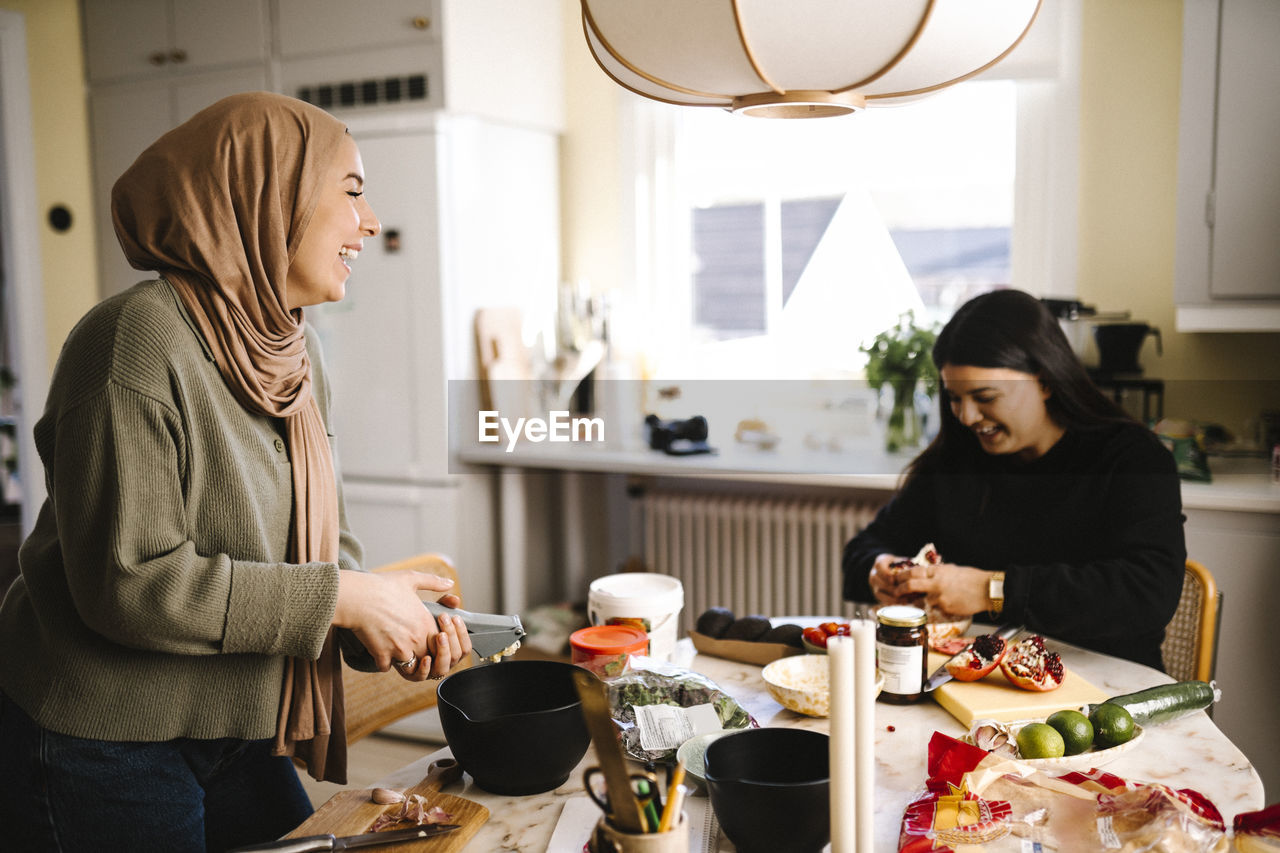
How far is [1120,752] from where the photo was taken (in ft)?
3.81

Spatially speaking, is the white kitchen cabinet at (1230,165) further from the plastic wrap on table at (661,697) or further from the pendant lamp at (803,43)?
the plastic wrap on table at (661,697)

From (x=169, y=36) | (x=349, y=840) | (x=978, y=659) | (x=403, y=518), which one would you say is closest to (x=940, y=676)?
(x=978, y=659)

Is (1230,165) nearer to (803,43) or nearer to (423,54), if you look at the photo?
(803,43)

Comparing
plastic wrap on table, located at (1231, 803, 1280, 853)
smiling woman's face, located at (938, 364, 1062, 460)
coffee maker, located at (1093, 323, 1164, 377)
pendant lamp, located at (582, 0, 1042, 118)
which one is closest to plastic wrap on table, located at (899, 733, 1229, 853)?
plastic wrap on table, located at (1231, 803, 1280, 853)

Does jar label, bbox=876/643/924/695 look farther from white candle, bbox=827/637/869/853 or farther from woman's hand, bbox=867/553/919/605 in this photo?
white candle, bbox=827/637/869/853

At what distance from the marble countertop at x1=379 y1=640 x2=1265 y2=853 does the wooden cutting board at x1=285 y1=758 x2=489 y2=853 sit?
2cm

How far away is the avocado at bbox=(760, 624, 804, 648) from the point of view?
1.55m

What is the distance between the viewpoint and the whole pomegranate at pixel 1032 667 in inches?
52.6

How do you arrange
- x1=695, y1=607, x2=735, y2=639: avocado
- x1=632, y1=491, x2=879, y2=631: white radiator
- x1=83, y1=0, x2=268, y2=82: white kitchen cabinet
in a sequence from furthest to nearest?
1. x1=83, y1=0, x2=268, y2=82: white kitchen cabinet
2. x1=632, y1=491, x2=879, y2=631: white radiator
3. x1=695, y1=607, x2=735, y2=639: avocado

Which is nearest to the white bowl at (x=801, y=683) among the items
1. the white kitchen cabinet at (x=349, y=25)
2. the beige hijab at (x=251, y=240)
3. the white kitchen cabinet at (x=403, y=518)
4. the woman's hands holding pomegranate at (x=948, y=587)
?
the woman's hands holding pomegranate at (x=948, y=587)

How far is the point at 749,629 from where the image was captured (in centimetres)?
157

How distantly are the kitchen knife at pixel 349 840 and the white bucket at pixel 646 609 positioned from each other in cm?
48

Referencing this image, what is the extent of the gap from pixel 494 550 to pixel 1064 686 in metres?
2.26

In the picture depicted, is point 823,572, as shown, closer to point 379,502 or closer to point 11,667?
point 379,502
